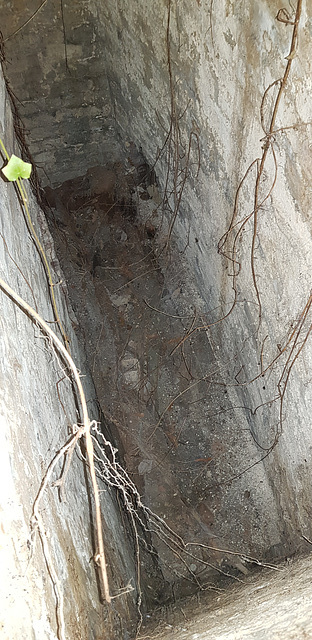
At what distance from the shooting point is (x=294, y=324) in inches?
76.1

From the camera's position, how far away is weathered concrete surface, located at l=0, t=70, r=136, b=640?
112 centimetres

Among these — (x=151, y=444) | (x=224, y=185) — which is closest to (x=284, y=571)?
(x=151, y=444)

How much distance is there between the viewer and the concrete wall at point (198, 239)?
174 centimetres

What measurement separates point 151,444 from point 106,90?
8.29 ft

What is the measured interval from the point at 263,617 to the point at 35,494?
661 millimetres

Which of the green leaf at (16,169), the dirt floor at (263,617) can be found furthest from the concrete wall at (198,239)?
the green leaf at (16,169)

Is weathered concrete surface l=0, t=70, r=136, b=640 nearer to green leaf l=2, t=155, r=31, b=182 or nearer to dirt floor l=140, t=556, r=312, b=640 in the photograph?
green leaf l=2, t=155, r=31, b=182

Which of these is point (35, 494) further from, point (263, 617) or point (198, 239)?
point (198, 239)

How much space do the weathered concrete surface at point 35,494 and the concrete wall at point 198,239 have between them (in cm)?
76

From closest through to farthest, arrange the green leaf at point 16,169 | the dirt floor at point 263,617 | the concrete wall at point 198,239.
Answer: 1. the dirt floor at point 263,617
2. the green leaf at point 16,169
3. the concrete wall at point 198,239

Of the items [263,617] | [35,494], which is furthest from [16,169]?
[263,617]

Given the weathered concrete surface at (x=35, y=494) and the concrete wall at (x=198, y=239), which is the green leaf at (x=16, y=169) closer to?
the weathered concrete surface at (x=35, y=494)

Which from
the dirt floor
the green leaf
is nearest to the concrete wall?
the dirt floor

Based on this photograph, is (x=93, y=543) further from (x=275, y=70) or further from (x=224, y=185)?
(x=275, y=70)
